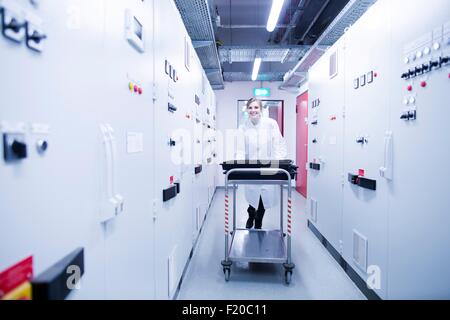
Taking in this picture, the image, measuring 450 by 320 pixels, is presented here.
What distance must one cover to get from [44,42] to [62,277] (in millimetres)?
611

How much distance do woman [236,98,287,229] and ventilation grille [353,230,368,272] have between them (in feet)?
A: 3.34

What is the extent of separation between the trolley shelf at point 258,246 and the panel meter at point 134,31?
6.16 ft

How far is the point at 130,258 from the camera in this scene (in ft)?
3.88

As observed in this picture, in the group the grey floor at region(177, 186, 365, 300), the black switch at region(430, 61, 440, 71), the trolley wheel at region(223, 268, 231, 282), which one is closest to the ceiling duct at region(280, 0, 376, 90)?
the black switch at region(430, 61, 440, 71)

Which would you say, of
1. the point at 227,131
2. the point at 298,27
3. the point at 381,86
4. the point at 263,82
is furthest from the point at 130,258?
the point at 263,82

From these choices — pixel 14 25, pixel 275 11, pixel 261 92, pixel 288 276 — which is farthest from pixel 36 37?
pixel 261 92

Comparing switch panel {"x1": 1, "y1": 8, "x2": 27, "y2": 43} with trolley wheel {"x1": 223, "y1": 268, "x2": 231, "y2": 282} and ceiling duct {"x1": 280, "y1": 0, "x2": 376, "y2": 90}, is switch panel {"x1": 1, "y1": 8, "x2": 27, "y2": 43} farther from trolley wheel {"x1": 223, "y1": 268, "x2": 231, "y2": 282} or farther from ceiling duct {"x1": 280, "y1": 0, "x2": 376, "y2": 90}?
ceiling duct {"x1": 280, "y1": 0, "x2": 376, "y2": 90}

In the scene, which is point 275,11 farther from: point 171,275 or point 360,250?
point 171,275

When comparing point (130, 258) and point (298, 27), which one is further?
point (298, 27)

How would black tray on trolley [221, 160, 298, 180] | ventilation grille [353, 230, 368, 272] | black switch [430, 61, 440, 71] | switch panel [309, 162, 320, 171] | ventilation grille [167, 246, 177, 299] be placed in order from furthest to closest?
1. switch panel [309, 162, 320, 171]
2. black tray on trolley [221, 160, 298, 180]
3. ventilation grille [353, 230, 368, 272]
4. ventilation grille [167, 246, 177, 299]
5. black switch [430, 61, 440, 71]

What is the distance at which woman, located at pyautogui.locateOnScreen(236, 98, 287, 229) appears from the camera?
10.0ft

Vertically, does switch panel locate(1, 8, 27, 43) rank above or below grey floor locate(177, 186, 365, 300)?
above

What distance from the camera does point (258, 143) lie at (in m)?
3.15

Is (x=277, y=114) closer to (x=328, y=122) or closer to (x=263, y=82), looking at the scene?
(x=263, y=82)
